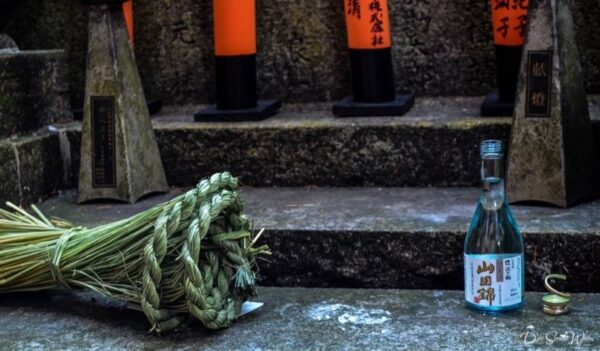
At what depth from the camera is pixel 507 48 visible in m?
3.94

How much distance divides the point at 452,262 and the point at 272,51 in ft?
5.80

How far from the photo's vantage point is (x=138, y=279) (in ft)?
8.48

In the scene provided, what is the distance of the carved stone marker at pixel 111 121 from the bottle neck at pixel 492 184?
5.21 feet

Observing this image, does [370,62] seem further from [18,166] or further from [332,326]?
[332,326]

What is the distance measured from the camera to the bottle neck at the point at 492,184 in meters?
2.60

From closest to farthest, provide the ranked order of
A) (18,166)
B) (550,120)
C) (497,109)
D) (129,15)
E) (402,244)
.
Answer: (402,244) < (550,120) < (18,166) < (497,109) < (129,15)

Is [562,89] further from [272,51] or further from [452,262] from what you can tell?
[272,51]

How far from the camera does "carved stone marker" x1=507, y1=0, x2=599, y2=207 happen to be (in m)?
3.39

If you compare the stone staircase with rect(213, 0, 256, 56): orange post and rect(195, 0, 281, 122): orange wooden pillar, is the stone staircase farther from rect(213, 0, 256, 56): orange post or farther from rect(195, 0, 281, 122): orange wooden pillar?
rect(213, 0, 256, 56): orange post

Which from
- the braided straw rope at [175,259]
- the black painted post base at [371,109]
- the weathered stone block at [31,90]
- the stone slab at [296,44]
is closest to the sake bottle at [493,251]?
the braided straw rope at [175,259]

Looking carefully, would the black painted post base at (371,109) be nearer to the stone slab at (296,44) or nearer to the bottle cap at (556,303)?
the stone slab at (296,44)

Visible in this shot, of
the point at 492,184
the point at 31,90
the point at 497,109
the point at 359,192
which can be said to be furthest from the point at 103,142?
the point at 492,184

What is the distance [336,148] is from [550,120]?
2.83 ft

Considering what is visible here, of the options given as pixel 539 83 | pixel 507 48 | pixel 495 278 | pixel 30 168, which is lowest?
pixel 495 278
